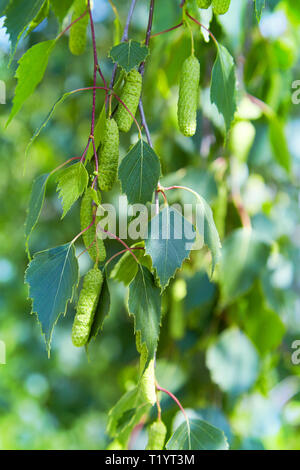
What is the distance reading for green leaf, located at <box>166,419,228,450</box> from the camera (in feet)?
1.89

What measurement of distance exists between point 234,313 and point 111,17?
4.55ft

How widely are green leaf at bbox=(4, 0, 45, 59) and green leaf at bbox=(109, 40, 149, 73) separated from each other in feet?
0.36

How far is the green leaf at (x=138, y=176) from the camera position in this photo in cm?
50

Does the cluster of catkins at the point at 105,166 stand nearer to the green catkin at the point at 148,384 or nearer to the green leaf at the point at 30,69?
the green catkin at the point at 148,384

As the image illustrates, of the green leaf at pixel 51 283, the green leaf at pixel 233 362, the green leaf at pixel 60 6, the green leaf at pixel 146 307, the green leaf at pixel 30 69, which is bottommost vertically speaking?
the green leaf at pixel 233 362

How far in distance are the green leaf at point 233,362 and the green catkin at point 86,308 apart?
573mm

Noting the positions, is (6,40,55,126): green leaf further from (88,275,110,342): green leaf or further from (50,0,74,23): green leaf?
(88,275,110,342): green leaf

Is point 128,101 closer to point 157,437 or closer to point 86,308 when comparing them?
point 86,308

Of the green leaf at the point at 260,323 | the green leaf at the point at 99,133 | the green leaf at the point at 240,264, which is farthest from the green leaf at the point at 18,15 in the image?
the green leaf at the point at 260,323

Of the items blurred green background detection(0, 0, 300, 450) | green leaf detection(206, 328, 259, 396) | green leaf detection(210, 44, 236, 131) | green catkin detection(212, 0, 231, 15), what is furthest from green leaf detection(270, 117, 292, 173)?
green catkin detection(212, 0, 231, 15)

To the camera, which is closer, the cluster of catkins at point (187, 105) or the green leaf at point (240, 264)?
the cluster of catkins at point (187, 105)

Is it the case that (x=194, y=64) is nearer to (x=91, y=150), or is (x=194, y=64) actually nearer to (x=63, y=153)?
(x=91, y=150)

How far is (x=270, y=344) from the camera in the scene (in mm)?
1027

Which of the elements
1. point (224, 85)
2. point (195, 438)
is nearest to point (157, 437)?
point (195, 438)
